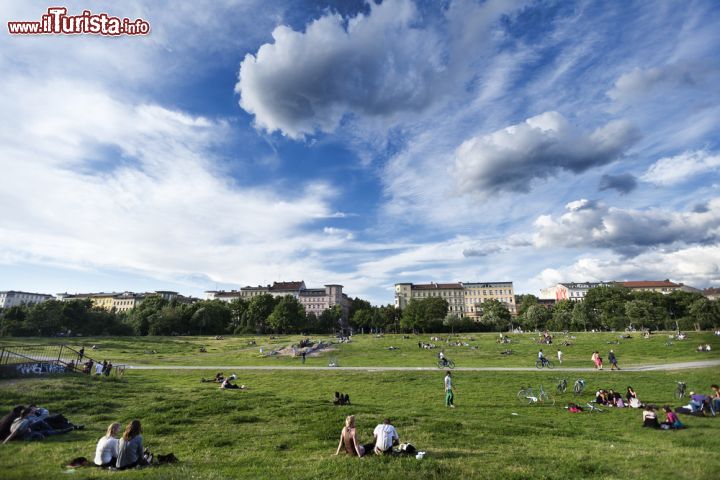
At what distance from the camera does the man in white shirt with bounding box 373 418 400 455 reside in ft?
38.5

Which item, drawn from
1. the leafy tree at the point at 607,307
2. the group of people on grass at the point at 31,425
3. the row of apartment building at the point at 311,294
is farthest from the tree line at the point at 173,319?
the group of people on grass at the point at 31,425

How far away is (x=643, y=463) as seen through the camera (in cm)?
1117

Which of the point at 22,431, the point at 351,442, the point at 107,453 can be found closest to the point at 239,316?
the point at 22,431

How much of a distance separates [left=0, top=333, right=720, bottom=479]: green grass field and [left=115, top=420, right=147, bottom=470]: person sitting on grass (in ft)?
2.38

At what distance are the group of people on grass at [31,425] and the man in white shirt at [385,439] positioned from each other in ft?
40.2

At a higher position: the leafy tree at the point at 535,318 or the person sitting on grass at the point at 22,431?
the leafy tree at the point at 535,318

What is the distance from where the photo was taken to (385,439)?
38.9 ft

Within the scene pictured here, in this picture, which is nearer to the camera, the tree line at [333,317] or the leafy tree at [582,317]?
the tree line at [333,317]

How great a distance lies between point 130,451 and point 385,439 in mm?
7630

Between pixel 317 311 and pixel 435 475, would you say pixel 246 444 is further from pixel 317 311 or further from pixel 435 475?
pixel 317 311

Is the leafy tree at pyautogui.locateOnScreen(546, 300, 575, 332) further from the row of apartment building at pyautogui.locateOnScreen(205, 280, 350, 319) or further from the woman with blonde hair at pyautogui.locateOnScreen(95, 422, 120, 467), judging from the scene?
the woman with blonde hair at pyautogui.locateOnScreen(95, 422, 120, 467)

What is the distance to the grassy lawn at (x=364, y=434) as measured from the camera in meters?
10.4

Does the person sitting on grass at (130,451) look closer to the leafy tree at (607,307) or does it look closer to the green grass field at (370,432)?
the green grass field at (370,432)

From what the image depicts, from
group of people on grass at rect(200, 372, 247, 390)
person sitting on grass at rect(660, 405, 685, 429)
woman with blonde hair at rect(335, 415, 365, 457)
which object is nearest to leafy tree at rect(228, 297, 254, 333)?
group of people on grass at rect(200, 372, 247, 390)
